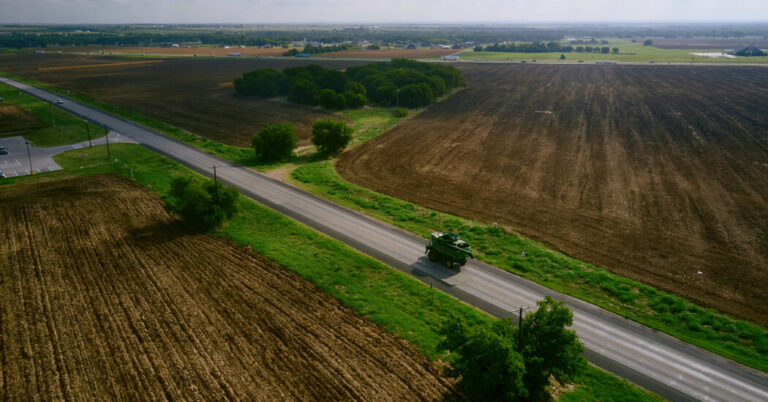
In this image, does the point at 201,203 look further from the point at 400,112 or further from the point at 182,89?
the point at 182,89

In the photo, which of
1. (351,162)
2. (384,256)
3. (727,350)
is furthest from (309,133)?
(727,350)

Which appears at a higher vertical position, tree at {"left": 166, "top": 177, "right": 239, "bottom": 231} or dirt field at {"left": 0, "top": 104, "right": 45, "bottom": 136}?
dirt field at {"left": 0, "top": 104, "right": 45, "bottom": 136}

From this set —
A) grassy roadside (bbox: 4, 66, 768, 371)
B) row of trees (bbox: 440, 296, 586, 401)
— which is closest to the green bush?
grassy roadside (bbox: 4, 66, 768, 371)

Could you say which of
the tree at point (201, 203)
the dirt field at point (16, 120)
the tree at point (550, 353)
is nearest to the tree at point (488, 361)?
the tree at point (550, 353)

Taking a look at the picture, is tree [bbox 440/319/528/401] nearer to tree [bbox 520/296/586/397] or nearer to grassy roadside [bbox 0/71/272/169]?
tree [bbox 520/296/586/397]

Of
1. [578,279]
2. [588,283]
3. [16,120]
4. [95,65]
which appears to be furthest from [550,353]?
[95,65]

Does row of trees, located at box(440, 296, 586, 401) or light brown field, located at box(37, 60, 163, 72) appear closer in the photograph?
row of trees, located at box(440, 296, 586, 401)

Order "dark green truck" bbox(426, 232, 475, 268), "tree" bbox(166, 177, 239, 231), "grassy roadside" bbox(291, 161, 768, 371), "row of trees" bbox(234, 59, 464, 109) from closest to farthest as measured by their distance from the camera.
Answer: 1. "grassy roadside" bbox(291, 161, 768, 371)
2. "dark green truck" bbox(426, 232, 475, 268)
3. "tree" bbox(166, 177, 239, 231)
4. "row of trees" bbox(234, 59, 464, 109)
